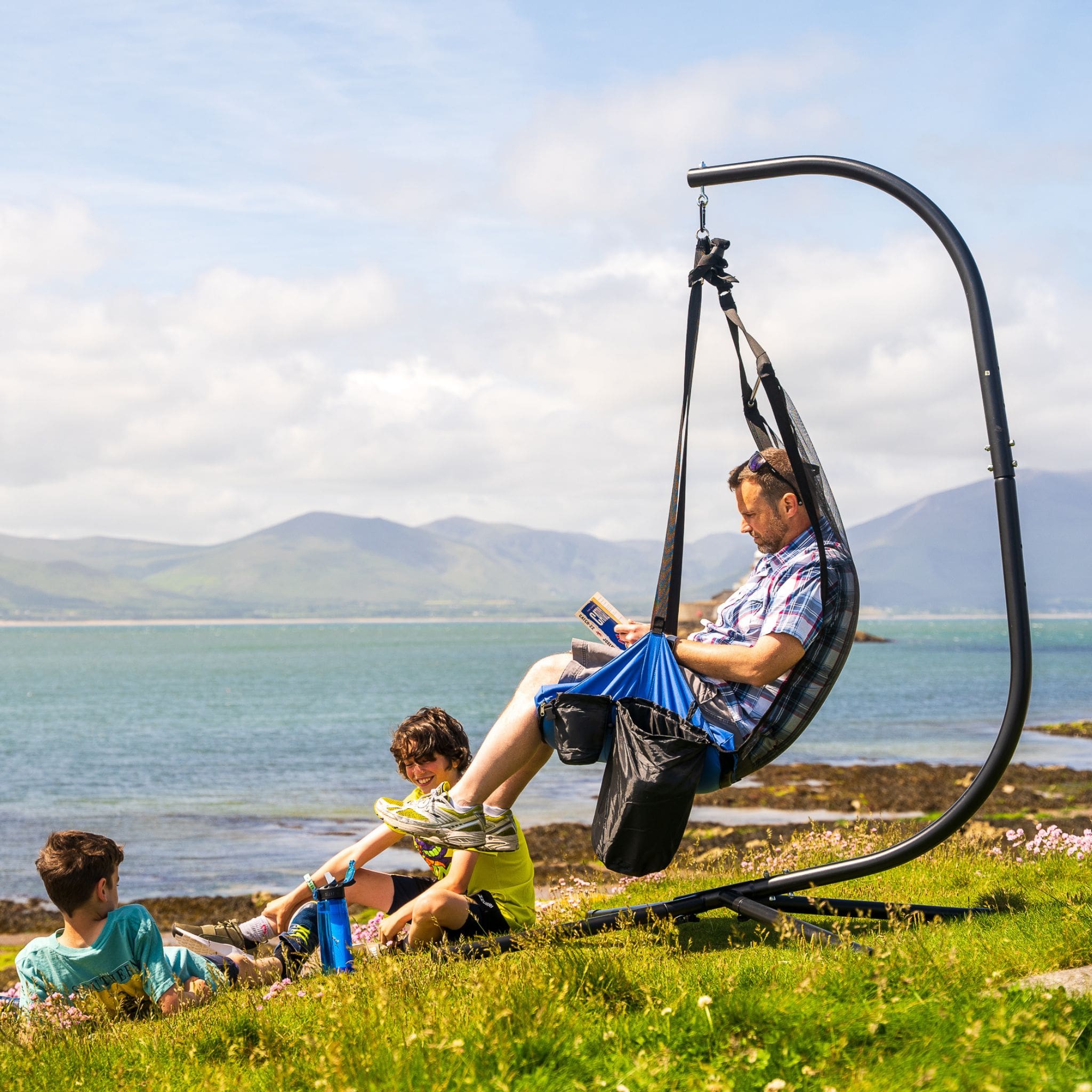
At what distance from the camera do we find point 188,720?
2173 inches

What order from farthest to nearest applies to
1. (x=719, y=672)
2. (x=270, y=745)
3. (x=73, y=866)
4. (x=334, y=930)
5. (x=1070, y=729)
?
1. (x=1070, y=729)
2. (x=270, y=745)
3. (x=334, y=930)
4. (x=719, y=672)
5. (x=73, y=866)

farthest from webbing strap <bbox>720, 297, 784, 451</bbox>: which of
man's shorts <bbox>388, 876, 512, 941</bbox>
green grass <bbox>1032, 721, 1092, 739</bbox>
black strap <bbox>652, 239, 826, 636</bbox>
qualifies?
green grass <bbox>1032, 721, 1092, 739</bbox>

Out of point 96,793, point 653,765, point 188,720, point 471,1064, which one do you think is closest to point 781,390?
point 653,765

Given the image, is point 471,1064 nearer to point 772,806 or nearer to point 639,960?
point 639,960

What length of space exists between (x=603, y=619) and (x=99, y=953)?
280 cm

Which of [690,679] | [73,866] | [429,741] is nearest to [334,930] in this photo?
[429,741]

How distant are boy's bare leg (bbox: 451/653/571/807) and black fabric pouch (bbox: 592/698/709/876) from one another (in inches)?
15.2

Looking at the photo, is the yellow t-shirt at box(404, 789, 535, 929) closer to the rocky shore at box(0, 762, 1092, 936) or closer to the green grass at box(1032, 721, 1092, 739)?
the rocky shore at box(0, 762, 1092, 936)

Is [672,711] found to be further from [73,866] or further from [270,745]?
[270,745]

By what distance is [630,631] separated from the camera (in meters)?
5.71

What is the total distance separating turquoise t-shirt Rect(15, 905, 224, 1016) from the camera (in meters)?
5.14

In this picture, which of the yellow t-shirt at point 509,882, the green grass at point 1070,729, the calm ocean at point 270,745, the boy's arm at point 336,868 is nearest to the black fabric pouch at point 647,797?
the yellow t-shirt at point 509,882

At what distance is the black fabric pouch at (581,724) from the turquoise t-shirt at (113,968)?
6.19 feet

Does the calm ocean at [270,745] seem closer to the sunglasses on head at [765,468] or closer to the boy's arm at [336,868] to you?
the boy's arm at [336,868]
